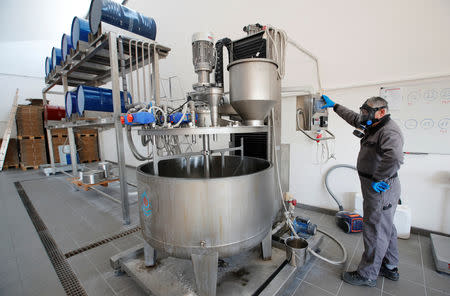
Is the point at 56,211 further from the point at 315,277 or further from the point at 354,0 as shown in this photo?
the point at 354,0

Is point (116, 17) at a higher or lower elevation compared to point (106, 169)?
higher

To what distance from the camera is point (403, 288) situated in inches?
56.8

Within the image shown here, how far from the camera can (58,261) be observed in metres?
1.81

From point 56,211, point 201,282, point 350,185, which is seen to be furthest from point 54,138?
point 350,185

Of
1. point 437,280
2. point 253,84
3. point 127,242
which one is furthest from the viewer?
point 127,242

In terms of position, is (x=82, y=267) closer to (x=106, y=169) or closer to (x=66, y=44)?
(x=106, y=169)

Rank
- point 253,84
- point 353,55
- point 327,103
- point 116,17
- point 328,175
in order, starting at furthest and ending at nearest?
point 328,175 → point 116,17 → point 353,55 → point 327,103 → point 253,84

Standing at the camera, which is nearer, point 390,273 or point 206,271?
point 206,271

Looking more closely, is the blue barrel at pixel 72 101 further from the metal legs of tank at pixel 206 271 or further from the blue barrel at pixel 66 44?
the metal legs of tank at pixel 206 271

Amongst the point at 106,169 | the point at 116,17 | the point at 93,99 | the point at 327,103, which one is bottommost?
the point at 106,169

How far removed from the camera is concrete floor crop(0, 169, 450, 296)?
146cm

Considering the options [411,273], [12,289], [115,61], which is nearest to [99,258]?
[12,289]

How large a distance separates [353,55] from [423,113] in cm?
90

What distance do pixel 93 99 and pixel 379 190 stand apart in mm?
3286
